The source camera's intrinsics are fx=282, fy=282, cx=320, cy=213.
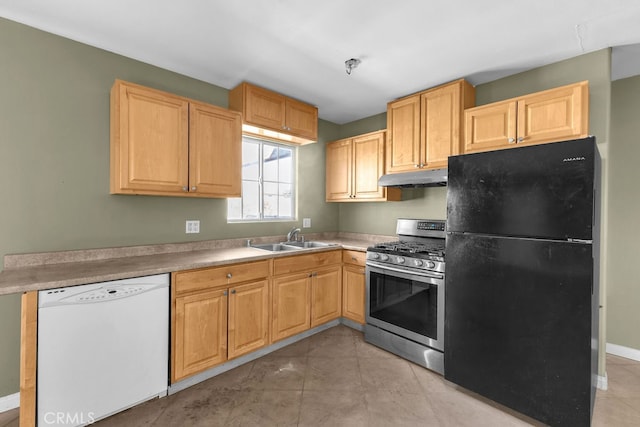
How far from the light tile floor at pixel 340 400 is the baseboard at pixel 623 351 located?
0.21 ft

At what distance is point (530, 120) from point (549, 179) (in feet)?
2.67

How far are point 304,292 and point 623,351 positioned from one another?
297 centimetres

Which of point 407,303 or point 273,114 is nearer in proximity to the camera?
point 407,303

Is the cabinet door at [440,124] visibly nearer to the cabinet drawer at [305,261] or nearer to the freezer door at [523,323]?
the freezer door at [523,323]

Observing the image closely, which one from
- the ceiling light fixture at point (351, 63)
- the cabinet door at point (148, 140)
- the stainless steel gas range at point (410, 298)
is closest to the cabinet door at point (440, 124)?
the stainless steel gas range at point (410, 298)

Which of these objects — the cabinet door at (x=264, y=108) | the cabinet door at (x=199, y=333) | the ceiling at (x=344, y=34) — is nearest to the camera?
the ceiling at (x=344, y=34)

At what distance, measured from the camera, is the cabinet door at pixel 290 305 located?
2617mm

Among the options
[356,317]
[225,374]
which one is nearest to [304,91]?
[356,317]

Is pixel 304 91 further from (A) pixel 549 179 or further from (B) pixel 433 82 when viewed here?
(A) pixel 549 179

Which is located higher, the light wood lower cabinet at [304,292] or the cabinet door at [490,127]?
the cabinet door at [490,127]

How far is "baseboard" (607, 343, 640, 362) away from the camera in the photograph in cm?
252

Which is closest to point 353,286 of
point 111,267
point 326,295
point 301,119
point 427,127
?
point 326,295

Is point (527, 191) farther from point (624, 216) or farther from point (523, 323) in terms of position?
point (624, 216)

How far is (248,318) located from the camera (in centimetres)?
240
